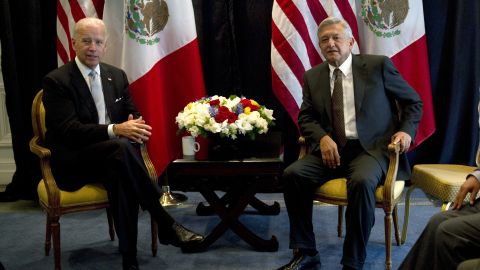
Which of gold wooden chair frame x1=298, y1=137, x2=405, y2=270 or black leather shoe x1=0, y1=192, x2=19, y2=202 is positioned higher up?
gold wooden chair frame x1=298, y1=137, x2=405, y2=270

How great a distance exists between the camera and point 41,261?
10.00 feet

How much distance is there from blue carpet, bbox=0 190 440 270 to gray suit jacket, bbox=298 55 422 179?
640 millimetres

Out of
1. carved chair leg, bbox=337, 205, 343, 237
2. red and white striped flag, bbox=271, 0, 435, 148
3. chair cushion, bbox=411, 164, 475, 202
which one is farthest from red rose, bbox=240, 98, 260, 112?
chair cushion, bbox=411, 164, 475, 202

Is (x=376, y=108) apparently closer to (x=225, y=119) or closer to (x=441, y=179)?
(x=441, y=179)

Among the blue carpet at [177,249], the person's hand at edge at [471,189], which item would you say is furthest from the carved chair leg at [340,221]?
the person's hand at edge at [471,189]

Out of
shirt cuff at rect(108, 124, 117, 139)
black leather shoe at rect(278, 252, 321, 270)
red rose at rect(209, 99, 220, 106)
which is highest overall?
red rose at rect(209, 99, 220, 106)

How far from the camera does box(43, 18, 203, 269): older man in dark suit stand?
2.75m

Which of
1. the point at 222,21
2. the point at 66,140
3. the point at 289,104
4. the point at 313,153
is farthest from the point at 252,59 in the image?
the point at 66,140

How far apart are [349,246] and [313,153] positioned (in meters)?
0.64

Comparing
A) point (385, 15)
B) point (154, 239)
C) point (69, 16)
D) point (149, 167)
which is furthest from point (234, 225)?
point (69, 16)

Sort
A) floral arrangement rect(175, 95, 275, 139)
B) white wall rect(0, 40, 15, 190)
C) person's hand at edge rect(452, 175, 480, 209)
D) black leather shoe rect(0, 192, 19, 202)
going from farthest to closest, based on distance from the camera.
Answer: white wall rect(0, 40, 15, 190)
black leather shoe rect(0, 192, 19, 202)
floral arrangement rect(175, 95, 275, 139)
person's hand at edge rect(452, 175, 480, 209)

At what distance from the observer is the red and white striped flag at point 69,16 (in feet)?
12.4

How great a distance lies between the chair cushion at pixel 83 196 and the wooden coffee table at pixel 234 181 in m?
0.43

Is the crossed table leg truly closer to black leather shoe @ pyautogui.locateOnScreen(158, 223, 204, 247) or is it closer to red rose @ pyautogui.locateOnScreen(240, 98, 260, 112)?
black leather shoe @ pyautogui.locateOnScreen(158, 223, 204, 247)
